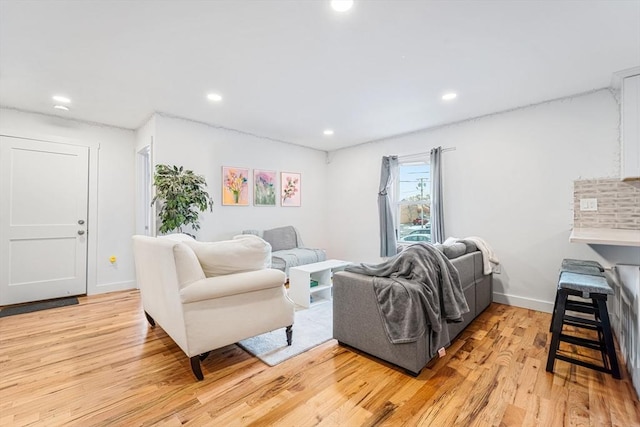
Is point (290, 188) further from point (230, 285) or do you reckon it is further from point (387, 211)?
point (230, 285)

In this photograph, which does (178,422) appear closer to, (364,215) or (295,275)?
(295,275)

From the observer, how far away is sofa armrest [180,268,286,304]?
5.97 feet

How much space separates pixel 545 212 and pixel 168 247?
3.82m

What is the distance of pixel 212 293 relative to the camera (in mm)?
1877

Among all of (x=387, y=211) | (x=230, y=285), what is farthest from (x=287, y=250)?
(x=230, y=285)

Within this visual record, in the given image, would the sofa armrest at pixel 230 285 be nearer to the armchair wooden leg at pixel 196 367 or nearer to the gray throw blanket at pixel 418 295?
the armchair wooden leg at pixel 196 367

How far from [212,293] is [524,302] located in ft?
11.5

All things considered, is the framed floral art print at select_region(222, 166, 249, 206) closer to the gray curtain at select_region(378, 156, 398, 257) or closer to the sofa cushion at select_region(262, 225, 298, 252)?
the sofa cushion at select_region(262, 225, 298, 252)

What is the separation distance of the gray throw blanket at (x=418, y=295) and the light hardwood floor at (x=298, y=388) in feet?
1.02

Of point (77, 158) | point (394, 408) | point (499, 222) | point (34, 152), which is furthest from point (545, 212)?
point (34, 152)

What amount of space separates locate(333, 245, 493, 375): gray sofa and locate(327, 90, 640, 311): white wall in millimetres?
1229

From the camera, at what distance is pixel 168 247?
1.85 meters

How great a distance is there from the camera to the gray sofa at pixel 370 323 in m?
1.94

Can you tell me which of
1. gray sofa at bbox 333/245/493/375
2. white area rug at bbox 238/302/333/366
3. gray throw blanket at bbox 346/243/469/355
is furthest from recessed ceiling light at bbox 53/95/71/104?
gray throw blanket at bbox 346/243/469/355
